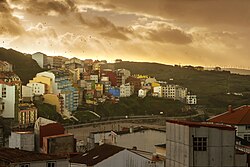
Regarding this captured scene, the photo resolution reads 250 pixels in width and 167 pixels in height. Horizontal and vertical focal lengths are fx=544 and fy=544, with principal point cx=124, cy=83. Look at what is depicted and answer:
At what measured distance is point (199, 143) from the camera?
9211 millimetres

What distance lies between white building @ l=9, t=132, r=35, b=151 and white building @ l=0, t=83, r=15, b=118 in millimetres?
19532

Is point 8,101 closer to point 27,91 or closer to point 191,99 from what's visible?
point 27,91

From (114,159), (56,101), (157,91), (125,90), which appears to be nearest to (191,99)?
(157,91)

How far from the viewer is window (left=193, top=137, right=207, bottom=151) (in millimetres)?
9195

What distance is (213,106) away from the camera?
81.5 meters

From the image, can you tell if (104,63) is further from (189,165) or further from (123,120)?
(189,165)

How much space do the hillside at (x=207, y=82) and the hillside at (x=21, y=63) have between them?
25.2 meters

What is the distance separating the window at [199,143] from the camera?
30.2 ft

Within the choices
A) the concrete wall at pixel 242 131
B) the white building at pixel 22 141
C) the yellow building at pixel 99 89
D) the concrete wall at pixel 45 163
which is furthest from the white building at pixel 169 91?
the concrete wall at pixel 45 163

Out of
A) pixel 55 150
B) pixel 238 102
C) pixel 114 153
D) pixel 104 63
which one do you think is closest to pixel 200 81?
pixel 104 63

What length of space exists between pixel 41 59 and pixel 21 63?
381cm

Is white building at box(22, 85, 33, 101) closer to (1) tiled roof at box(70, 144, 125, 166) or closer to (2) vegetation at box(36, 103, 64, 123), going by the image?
(2) vegetation at box(36, 103, 64, 123)

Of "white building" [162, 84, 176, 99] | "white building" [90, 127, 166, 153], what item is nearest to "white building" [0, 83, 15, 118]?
"white building" [90, 127, 166, 153]

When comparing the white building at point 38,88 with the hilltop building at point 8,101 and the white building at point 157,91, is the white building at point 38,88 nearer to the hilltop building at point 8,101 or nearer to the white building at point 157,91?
the hilltop building at point 8,101
